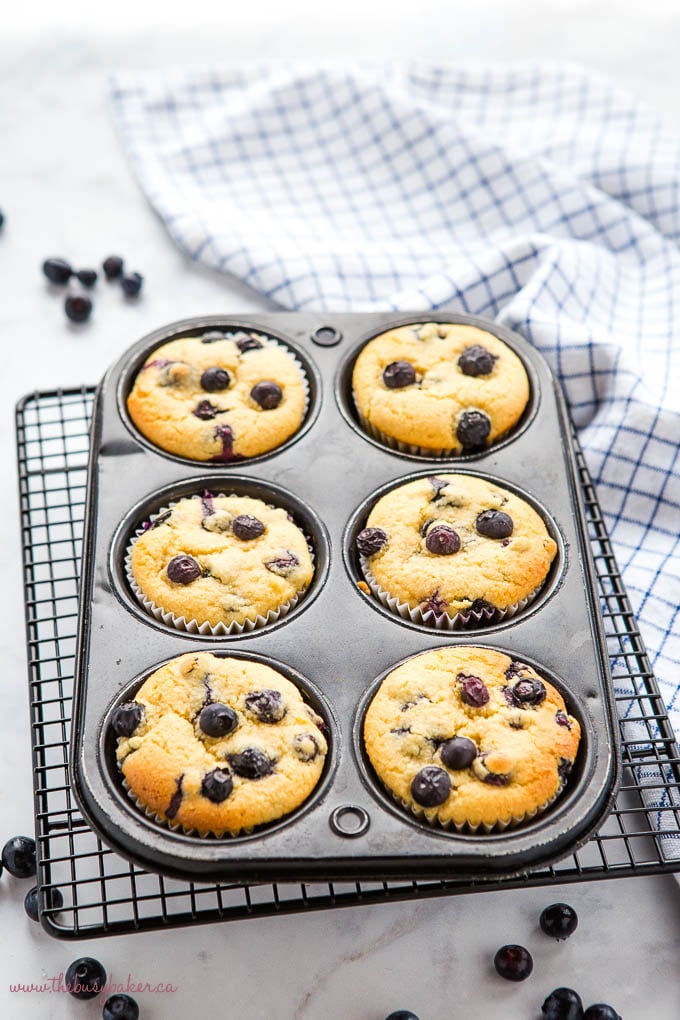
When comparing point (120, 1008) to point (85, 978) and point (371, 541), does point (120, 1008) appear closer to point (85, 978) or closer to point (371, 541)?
point (85, 978)

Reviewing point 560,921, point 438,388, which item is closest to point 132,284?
point 438,388

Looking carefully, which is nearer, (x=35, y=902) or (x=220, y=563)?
(x=35, y=902)

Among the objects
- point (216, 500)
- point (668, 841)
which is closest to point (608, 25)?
point (216, 500)

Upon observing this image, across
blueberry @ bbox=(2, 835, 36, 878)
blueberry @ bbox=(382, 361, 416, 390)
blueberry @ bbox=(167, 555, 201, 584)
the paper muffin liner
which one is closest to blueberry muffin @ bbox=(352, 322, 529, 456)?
blueberry @ bbox=(382, 361, 416, 390)

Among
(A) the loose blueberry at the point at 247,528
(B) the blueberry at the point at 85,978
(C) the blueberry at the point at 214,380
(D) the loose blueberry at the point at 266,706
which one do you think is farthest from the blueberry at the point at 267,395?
(B) the blueberry at the point at 85,978

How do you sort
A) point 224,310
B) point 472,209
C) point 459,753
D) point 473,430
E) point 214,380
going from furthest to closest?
point 472,209 → point 224,310 → point 214,380 → point 473,430 → point 459,753

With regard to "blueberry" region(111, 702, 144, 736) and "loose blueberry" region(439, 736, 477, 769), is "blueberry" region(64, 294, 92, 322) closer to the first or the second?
"blueberry" region(111, 702, 144, 736)
